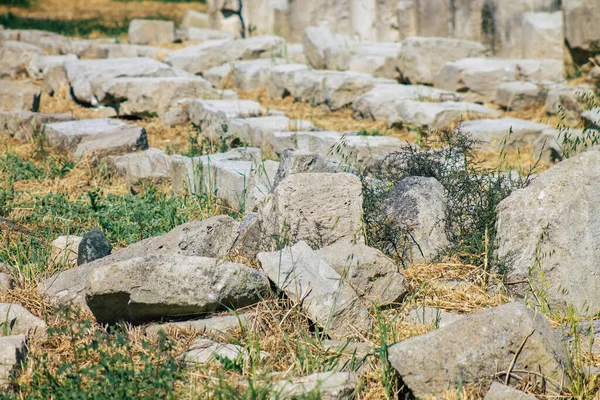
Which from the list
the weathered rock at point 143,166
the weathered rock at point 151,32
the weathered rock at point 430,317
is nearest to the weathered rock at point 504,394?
the weathered rock at point 430,317

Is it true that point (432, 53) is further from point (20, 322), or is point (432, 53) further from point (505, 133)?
point (20, 322)

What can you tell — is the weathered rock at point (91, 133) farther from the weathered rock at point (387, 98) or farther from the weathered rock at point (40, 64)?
the weathered rock at point (40, 64)

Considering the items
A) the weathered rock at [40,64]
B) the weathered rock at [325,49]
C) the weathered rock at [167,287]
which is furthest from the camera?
the weathered rock at [40,64]

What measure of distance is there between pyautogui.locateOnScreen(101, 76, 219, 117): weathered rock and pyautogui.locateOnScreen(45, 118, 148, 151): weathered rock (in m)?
1.15

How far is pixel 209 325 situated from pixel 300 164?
140 cm

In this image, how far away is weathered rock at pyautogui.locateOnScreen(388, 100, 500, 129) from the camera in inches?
327

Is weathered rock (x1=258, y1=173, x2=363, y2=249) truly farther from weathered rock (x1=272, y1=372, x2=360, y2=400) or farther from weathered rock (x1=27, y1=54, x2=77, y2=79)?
weathered rock (x1=27, y1=54, x2=77, y2=79)

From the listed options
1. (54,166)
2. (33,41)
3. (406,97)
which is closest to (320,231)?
(54,166)

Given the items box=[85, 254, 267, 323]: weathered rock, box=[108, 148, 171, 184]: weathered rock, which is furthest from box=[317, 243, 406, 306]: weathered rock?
box=[108, 148, 171, 184]: weathered rock

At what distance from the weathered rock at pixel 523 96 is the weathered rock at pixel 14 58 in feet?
A: 25.6

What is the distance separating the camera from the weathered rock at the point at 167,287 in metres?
3.61

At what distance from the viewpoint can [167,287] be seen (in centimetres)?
364

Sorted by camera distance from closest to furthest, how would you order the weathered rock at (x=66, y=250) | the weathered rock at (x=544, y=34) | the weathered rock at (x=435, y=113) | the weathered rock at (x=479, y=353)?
the weathered rock at (x=479, y=353), the weathered rock at (x=66, y=250), the weathered rock at (x=435, y=113), the weathered rock at (x=544, y=34)

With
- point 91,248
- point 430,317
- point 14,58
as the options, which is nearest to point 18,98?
point 14,58
